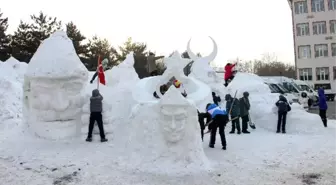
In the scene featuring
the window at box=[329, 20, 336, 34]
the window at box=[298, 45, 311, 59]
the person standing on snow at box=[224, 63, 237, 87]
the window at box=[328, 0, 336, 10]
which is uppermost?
the window at box=[328, 0, 336, 10]

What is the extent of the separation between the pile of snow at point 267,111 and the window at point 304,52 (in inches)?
1184

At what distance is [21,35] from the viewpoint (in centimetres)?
3066

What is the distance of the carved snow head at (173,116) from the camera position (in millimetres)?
7430

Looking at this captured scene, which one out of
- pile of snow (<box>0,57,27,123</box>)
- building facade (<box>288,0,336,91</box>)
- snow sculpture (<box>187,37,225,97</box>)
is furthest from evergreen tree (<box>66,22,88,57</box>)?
building facade (<box>288,0,336,91</box>)

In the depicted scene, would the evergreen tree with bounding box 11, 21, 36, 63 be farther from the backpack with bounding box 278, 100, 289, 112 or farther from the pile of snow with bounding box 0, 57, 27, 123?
the backpack with bounding box 278, 100, 289, 112

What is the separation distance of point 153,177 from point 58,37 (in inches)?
208

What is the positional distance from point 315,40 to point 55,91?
38.8 meters

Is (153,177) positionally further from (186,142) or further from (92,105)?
(92,105)

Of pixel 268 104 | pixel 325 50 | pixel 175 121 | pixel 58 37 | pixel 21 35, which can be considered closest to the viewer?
pixel 175 121

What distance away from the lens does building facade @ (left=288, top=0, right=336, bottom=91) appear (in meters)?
41.0

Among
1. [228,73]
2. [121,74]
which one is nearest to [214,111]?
[121,74]

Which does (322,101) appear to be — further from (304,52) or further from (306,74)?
(304,52)

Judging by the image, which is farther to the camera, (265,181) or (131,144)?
(131,144)

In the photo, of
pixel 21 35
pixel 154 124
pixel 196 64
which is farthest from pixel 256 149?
pixel 21 35
